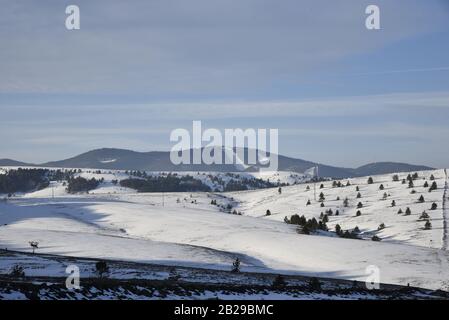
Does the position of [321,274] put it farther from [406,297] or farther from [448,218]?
[448,218]

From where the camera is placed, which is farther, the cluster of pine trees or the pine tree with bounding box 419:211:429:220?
the pine tree with bounding box 419:211:429:220

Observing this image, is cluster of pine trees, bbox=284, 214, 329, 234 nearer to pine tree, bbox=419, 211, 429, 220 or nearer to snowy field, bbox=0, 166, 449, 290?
snowy field, bbox=0, 166, 449, 290

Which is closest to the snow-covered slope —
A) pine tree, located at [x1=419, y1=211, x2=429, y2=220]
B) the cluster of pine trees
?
pine tree, located at [x1=419, y1=211, x2=429, y2=220]

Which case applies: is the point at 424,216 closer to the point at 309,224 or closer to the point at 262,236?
the point at 309,224

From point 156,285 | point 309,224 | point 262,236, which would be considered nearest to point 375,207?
point 309,224

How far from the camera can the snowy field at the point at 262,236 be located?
5278 centimetres

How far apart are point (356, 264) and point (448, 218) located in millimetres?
44124

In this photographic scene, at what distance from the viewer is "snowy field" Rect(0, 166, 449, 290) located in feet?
173

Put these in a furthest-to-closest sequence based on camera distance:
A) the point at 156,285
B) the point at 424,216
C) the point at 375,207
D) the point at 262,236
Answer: the point at 375,207 < the point at 424,216 < the point at 262,236 < the point at 156,285

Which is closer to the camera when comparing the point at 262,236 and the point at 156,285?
the point at 156,285

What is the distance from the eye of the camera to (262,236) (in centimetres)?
7125
